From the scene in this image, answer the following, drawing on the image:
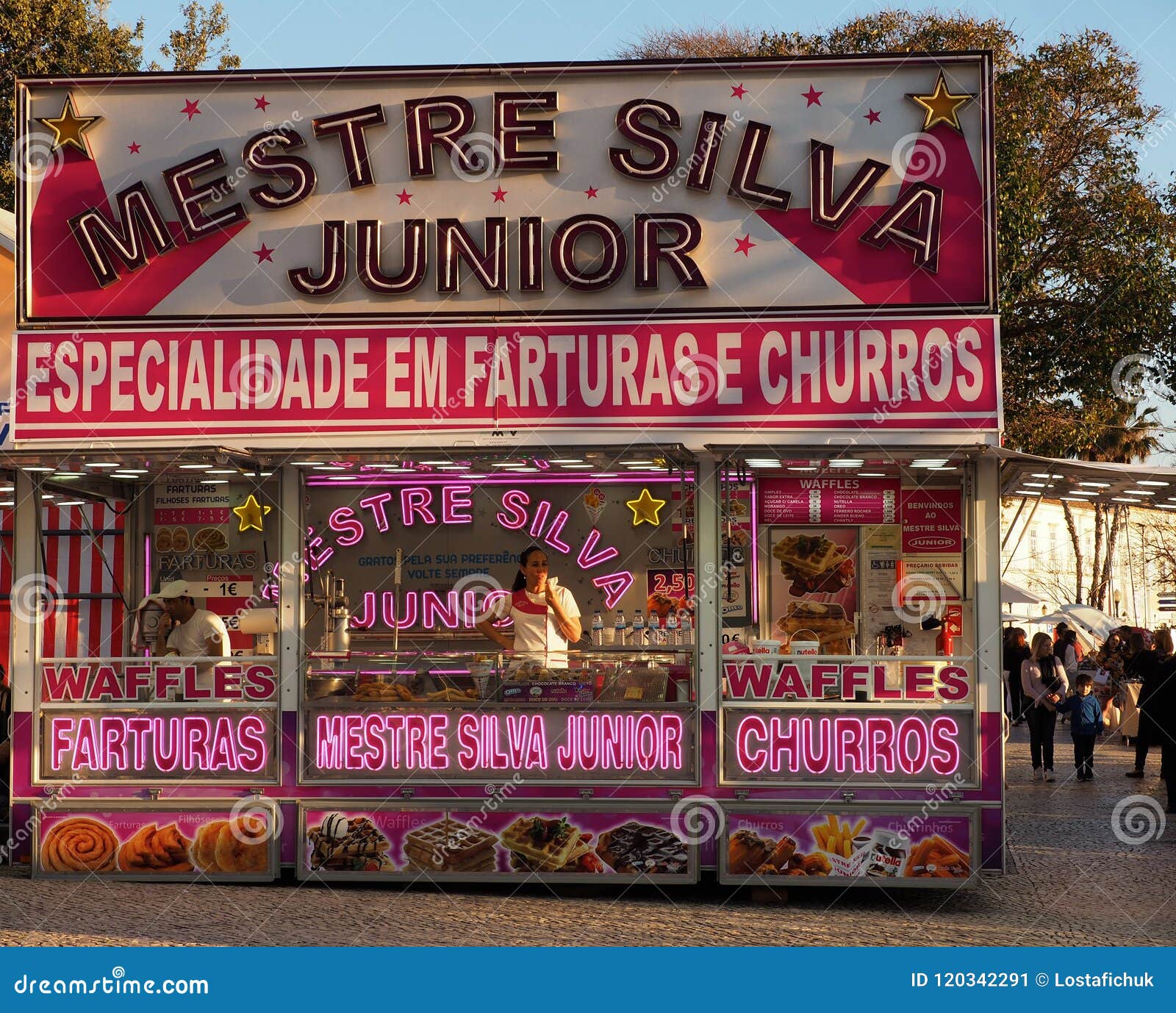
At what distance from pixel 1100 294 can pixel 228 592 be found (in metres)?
16.2

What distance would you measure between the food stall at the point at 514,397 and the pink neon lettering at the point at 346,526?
208cm

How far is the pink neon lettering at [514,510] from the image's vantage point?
12844 millimetres

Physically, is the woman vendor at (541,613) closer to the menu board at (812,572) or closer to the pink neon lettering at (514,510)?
the pink neon lettering at (514,510)

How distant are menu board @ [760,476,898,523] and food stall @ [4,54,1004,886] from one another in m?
1.74

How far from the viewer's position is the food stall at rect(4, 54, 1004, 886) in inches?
378

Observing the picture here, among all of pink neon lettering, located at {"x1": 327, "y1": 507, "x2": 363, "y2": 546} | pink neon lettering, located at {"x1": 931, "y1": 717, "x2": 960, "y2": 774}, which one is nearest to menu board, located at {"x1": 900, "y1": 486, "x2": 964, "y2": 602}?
pink neon lettering, located at {"x1": 931, "y1": 717, "x2": 960, "y2": 774}

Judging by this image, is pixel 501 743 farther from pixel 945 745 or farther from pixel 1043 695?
pixel 1043 695

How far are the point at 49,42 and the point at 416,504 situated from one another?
53.4ft

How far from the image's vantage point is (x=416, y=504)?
A: 42.4 feet

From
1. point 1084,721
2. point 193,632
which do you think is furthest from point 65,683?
point 1084,721

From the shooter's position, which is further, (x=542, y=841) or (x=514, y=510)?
(x=514, y=510)

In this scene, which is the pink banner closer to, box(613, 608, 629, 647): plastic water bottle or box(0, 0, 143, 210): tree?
box(613, 608, 629, 647): plastic water bottle

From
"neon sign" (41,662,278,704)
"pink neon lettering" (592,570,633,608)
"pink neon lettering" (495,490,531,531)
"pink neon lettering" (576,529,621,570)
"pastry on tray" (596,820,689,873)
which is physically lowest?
"pastry on tray" (596,820,689,873)

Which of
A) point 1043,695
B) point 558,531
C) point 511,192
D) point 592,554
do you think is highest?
point 511,192
